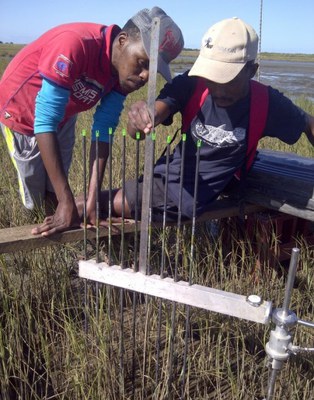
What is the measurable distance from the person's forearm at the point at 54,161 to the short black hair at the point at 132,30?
53cm

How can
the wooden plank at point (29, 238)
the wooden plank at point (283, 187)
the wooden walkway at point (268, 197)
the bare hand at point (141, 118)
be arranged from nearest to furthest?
the bare hand at point (141, 118) < the wooden plank at point (29, 238) < the wooden walkway at point (268, 197) < the wooden plank at point (283, 187)

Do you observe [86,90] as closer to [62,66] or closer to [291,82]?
[62,66]

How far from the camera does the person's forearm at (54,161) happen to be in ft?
6.39

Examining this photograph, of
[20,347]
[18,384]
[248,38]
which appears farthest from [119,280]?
[248,38]

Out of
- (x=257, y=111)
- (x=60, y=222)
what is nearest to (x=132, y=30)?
(x=257, y=111)

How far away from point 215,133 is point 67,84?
27.8 inches

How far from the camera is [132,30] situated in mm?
1978

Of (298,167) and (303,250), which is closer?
(303,250)

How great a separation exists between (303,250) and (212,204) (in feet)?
1.76

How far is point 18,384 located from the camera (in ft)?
6.03

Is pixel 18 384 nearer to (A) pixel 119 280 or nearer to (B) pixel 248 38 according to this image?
(A) pixel 119 280

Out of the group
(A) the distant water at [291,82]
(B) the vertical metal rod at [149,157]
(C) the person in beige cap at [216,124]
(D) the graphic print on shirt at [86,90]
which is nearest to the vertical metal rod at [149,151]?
(B) the vertical metal rod at [149,157]

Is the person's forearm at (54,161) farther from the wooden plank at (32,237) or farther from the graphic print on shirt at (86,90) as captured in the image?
the graphic print on shirt at (86,90)

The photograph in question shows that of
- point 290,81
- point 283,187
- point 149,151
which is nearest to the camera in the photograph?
point 149,151
